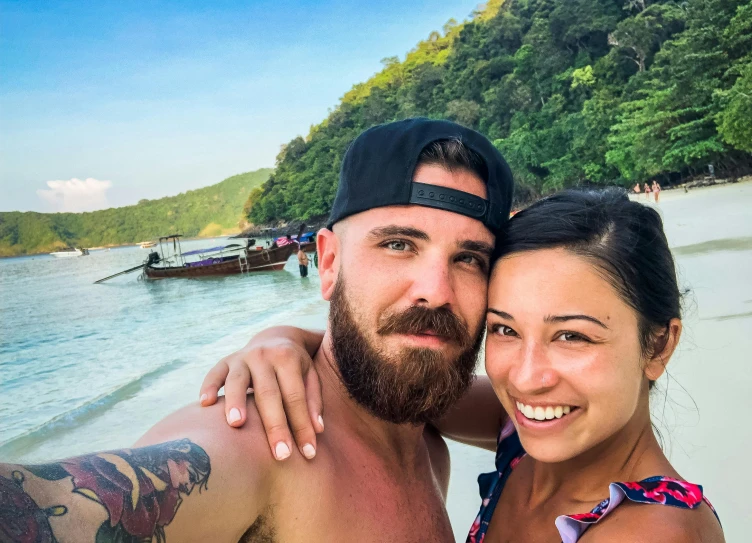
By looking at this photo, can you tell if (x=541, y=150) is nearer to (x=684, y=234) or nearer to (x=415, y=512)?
(x=684, y=234)

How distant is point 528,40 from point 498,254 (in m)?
62.6

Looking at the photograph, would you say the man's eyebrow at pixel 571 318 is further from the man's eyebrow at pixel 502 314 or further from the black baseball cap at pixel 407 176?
the black baseball cap at pixel 407 176

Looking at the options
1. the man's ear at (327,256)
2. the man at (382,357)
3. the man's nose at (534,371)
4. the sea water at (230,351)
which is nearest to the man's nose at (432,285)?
the man at (382,357)

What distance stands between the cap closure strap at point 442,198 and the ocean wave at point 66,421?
7.87m

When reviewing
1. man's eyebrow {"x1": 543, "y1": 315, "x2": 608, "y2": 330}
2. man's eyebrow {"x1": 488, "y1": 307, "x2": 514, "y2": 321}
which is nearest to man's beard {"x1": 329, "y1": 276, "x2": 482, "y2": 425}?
man's eyebrow {"x1": 488, "y1": 307, "x2": 514, "y2": 321}

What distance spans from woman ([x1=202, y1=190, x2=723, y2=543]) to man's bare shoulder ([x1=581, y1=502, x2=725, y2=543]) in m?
0.02

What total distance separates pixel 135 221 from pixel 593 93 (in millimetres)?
123266

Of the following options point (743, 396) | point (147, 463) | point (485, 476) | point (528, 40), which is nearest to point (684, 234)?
point (743, 396)

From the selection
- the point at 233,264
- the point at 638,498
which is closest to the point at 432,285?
the point at 638,498

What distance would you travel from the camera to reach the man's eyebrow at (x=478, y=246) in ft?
6.40

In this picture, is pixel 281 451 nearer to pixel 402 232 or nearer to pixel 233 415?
pixel 233 415

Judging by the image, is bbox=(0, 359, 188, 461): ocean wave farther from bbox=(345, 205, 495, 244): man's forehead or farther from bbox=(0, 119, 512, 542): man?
bbox=(345, 205, 495, 244): man's forehead

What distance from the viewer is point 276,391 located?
1.62 m

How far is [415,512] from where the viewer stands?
1.92 meters
